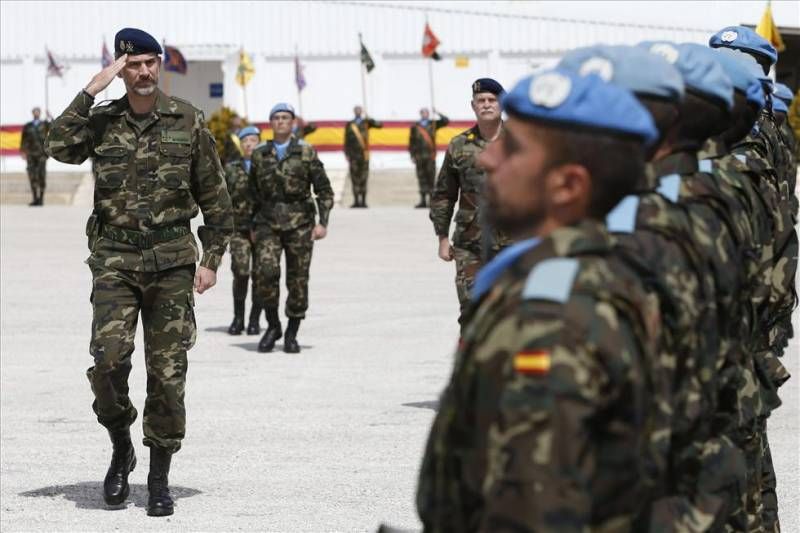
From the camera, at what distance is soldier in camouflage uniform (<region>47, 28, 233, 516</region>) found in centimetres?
795

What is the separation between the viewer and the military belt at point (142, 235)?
7.99 m

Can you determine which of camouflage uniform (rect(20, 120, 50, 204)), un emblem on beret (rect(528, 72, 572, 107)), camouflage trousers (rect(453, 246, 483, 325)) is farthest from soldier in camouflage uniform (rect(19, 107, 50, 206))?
un emblem on beret (rect(528, 72, 572, 107))

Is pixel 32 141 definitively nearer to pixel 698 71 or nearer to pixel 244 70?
pixel 244 70

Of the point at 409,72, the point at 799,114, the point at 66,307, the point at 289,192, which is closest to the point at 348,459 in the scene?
the point at 289,192

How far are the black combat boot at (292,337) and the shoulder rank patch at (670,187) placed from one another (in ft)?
34.8

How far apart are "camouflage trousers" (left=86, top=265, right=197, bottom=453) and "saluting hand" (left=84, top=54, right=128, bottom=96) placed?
0.80 m

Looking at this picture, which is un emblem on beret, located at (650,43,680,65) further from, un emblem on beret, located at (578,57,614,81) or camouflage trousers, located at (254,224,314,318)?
camouflage trousers, located at (254,224,314,318)

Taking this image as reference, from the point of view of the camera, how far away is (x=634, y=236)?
3.59 metres

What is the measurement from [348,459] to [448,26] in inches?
1368

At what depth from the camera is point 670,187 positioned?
3885mm

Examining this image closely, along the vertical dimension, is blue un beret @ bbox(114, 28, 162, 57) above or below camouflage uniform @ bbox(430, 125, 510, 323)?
above

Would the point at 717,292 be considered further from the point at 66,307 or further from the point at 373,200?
the point at 373,200

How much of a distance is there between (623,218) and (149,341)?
4.75 meters

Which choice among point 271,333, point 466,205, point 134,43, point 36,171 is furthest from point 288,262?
point 36,171
